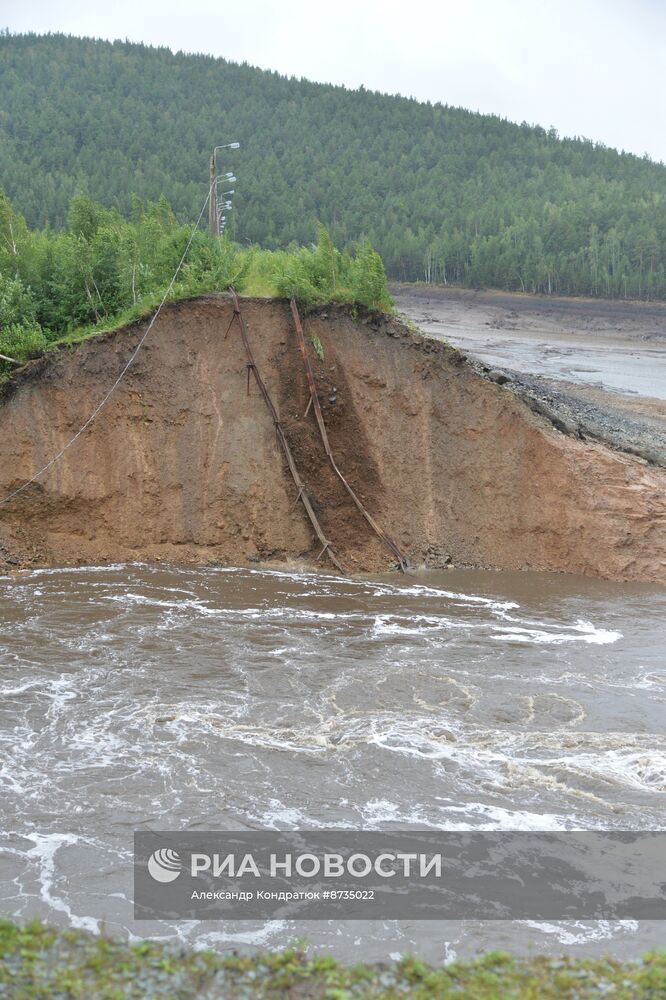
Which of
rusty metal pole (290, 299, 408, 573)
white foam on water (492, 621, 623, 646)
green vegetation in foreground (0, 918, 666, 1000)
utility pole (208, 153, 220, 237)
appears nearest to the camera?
green vegetation in foreground (0, 918, 666, 1000)

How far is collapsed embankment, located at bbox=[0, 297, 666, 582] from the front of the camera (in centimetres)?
1817

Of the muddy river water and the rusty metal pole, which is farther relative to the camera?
the rusty metal pole

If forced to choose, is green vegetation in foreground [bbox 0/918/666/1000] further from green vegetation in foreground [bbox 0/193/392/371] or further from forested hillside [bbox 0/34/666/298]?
forested hillside [bbox 0/34/666/298]

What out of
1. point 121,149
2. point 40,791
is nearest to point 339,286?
point 40,791

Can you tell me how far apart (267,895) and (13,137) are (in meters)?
85.7

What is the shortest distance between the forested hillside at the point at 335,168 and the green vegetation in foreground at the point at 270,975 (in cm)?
6382

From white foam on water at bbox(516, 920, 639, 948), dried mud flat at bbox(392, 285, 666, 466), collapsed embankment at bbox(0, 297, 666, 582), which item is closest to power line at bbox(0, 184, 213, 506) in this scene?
collapsed embankment at bbox(0, 297, 666, 582)

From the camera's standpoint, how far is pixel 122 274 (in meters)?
20.4

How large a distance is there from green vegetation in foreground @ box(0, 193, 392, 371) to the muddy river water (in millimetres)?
5376

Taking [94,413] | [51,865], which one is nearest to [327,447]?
[94,413]

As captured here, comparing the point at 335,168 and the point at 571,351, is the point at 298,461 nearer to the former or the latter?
the point at 571,351

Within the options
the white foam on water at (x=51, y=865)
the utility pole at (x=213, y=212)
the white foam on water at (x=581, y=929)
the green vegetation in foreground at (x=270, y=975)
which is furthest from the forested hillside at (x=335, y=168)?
the green vegetation in foreground at (x=270, y=975)

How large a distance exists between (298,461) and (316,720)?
292 inches

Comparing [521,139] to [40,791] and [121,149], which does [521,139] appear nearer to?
[121,149]
